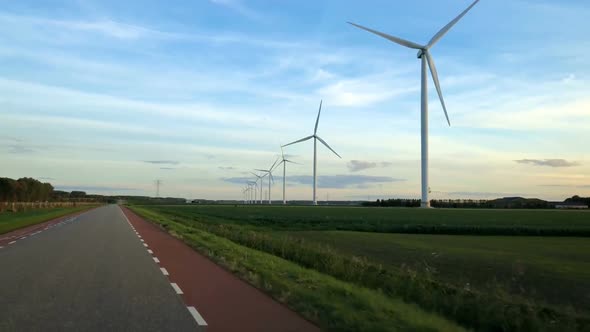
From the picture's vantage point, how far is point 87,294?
33.7 ft

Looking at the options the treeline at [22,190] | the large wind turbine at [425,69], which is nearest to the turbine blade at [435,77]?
the large wind turbine at [425,69]

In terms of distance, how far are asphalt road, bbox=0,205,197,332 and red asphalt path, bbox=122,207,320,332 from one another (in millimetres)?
359

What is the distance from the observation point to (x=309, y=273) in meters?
13.8

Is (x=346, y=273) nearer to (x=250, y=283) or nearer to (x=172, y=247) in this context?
(x=250, y=283)

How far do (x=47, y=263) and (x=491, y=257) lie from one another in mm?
15320

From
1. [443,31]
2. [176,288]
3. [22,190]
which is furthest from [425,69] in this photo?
[22,190]

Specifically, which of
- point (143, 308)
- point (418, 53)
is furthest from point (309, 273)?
point (418, 53)

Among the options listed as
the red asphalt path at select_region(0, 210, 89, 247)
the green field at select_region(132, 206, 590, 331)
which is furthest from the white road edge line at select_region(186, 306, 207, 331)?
the red asphalt path at select_region(0, 210, 89, 247)

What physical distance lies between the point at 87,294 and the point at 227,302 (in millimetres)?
2642

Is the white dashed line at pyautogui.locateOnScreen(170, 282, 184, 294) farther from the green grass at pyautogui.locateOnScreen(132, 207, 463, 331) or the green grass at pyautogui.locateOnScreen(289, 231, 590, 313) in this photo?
the green grass at pyautogui.locateOnScreen(289, 231, 590, 313)

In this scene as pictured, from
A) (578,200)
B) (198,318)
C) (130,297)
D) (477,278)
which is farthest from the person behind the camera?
(578,200)

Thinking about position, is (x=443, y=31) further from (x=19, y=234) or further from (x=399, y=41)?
(x=19, y=234)

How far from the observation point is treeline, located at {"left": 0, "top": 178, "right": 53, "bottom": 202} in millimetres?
161875

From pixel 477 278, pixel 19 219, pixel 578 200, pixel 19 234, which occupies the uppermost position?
pixel 578 200
